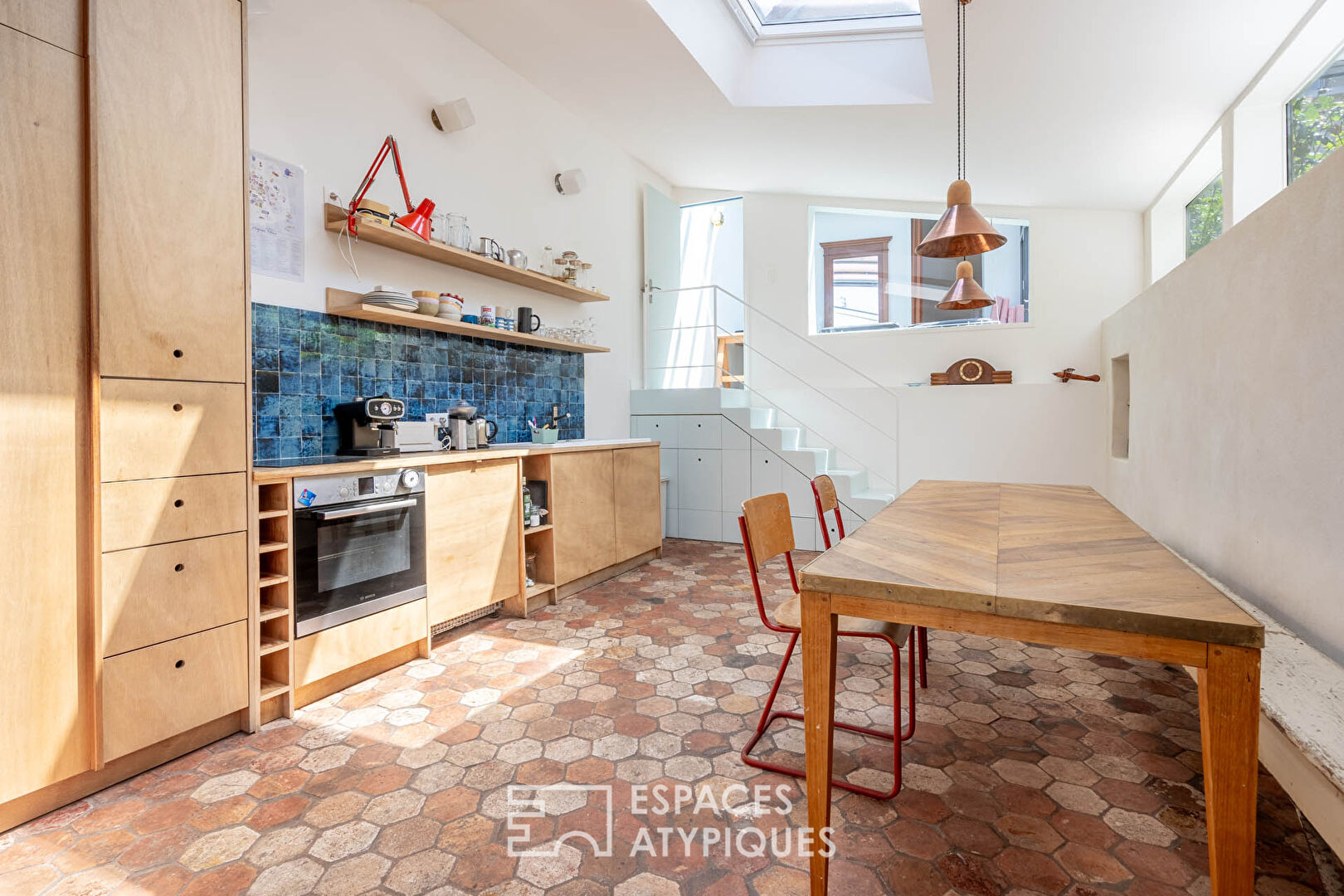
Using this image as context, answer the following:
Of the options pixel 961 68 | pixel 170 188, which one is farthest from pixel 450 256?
pixel 961 68

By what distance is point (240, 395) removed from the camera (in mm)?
2285

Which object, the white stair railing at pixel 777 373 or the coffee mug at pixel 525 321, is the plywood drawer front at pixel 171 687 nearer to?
the coffee mug at pixel 525 321

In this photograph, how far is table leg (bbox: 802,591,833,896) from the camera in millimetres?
1479

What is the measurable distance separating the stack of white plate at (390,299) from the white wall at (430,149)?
21cm

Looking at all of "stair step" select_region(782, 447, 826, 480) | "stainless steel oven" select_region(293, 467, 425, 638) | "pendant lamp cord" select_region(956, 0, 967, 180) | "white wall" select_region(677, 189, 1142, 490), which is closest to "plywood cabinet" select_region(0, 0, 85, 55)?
"stainless steel oven" select_region(293, 467, 425, 638)

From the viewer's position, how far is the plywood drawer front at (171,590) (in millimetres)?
1943

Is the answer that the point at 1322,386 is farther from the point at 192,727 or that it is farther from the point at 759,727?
the point at 192,727

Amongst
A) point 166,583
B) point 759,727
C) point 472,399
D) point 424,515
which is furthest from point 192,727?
point 472,399

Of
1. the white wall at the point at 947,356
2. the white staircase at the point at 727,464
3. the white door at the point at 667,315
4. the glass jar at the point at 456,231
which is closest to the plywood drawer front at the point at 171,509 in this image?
the glass jar at the point at 456,231

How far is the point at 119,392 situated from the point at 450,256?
1957 mm

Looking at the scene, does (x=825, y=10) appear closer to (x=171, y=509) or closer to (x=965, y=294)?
(x=965, y=294)

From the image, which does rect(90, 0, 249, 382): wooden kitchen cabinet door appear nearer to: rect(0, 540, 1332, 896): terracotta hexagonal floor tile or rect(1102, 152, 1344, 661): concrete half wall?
rect(0, 540, 1332, 896): terracotta hexagonal floor tile

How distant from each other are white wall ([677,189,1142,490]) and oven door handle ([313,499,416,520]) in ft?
14.4

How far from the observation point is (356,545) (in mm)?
2662
